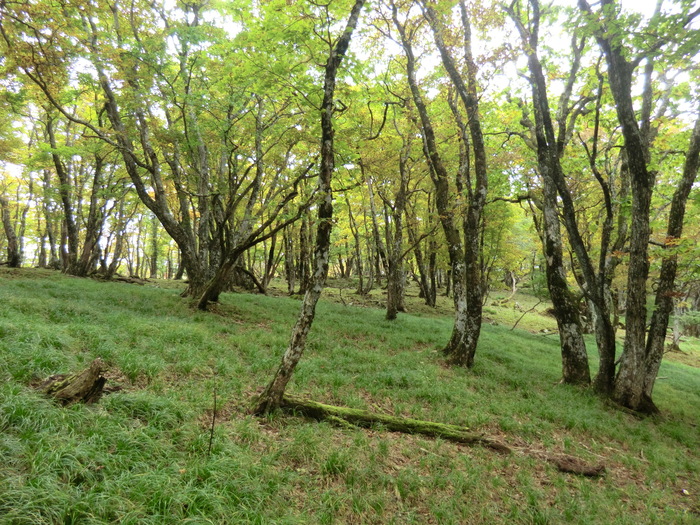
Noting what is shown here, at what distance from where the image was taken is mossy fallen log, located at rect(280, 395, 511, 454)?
19.7 feet

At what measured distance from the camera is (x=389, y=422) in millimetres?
6191

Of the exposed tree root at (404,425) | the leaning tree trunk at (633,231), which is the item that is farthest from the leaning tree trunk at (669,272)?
the exposed tree root at (404,425)

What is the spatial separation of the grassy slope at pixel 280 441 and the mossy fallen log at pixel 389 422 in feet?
0.76

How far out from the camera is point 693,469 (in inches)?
254

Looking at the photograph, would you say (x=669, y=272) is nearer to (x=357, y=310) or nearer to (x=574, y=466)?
(x=574, y=466)

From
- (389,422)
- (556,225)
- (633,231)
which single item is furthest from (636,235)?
(389,422)

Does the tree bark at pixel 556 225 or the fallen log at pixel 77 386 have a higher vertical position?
the tree bark at pixel 556 225

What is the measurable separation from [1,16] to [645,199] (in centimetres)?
1814

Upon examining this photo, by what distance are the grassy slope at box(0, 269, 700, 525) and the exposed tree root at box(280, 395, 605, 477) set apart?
0.75 ft

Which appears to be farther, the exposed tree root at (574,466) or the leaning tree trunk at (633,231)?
the leaning tree trunk at (633,231)

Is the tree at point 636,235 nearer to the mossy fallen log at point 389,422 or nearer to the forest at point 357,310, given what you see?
the forest at point 357,310

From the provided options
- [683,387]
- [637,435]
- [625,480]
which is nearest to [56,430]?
[625,480]

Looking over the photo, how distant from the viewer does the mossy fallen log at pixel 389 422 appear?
602 centimetres

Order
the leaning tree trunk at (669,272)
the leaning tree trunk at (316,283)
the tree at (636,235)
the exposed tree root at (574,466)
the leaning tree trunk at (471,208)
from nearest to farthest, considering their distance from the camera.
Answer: the exposed tree root at (574,466)
the leaning tree trunk at (316,283)
the tree at (636,235)
the leaning tree trunk at (669,272)
the leaning tree trunk at (471,208)
